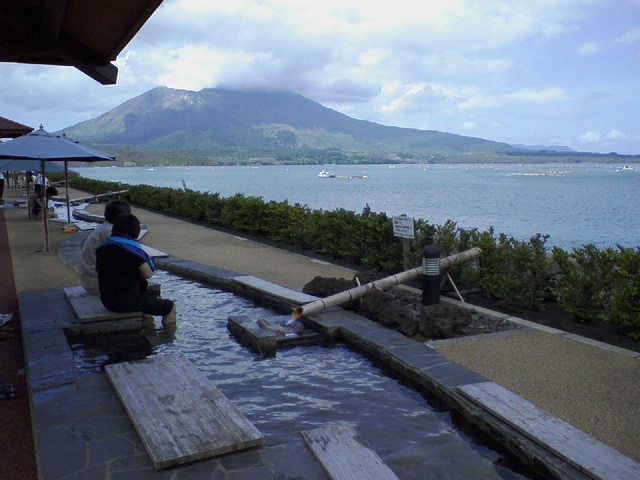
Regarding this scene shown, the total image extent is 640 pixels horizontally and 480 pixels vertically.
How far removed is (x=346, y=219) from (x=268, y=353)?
17.9ft

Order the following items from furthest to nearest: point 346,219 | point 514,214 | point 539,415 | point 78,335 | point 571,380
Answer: point 514,214
point 346,219
point 78,335
point 571,380
point 539,415

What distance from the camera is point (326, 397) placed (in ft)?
15.0

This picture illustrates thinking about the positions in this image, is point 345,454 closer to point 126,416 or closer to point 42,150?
point 126,416

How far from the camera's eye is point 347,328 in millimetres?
5980

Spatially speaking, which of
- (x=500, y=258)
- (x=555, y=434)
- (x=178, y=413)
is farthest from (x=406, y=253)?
(x=178, y=413)

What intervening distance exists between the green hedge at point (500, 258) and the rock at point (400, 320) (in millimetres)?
1670

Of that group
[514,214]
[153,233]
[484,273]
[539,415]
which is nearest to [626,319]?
[484,273]

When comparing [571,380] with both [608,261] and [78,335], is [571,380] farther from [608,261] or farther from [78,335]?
[78,335]

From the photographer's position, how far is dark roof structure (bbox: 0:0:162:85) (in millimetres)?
3939

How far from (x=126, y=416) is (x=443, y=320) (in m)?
3.43

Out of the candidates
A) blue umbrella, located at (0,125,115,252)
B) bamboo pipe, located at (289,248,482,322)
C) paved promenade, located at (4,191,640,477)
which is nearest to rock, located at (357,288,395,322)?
bamboo pipe, located at (289,248,482,322)

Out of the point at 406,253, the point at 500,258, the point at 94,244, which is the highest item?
the point at 94,244

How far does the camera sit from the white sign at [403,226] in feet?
26.2

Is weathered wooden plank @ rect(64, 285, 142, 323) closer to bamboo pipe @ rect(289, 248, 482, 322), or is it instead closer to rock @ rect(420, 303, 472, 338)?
bamboo pipe @ rect(289, 248, 482, 322)
